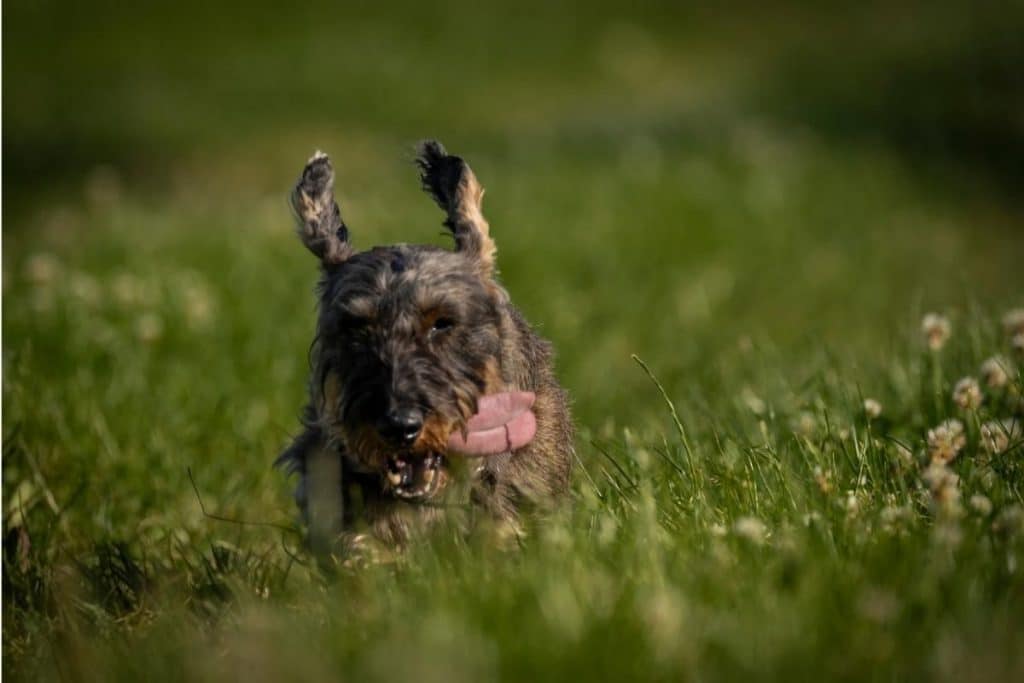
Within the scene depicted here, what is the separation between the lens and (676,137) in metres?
15.6

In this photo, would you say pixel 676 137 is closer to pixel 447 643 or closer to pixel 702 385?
pixel 702 385

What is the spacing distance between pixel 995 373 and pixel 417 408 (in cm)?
229

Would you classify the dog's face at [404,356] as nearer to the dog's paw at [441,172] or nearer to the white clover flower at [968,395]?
the dog's paw at [441,172]

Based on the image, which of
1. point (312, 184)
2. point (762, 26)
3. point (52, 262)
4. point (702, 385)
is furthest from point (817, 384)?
point (762, 26)

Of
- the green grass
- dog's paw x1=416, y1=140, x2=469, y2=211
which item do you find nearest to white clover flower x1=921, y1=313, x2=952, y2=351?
the green grass

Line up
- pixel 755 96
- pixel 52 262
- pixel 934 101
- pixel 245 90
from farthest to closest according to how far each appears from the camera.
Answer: pixel 245 90 < pixel 755 96 < pixel 934 101 < pixel 52 262

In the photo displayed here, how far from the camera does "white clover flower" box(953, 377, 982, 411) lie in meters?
4.76

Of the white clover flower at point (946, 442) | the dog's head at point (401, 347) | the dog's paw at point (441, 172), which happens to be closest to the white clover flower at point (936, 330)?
the white clover flower at point (946, 442)

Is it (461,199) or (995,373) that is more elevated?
(461,199)

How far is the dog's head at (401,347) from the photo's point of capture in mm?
4156

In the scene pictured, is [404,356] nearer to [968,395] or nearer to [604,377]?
[968,395]

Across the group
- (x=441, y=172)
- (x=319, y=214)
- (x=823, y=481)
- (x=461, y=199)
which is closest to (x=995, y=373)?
(x=823, y=481)

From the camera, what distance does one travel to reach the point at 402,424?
405 cm

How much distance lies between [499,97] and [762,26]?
782 cm
